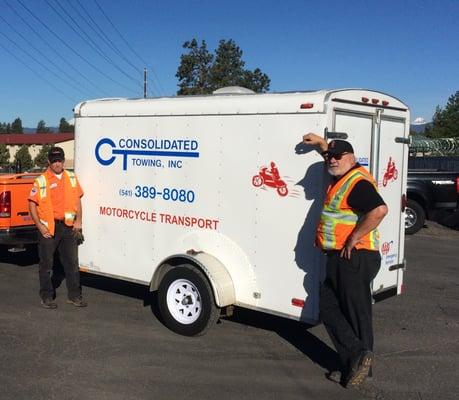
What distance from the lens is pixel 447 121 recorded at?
70.9 meters

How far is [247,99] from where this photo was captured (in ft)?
18.0

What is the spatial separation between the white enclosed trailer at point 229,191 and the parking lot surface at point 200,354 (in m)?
0.42

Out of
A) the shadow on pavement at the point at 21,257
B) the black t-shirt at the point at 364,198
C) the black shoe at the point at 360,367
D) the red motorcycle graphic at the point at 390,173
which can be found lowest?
the shadow on pavement at the point at 21,257

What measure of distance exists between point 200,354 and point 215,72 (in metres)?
47.8

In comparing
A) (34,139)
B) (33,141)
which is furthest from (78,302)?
(34,139)

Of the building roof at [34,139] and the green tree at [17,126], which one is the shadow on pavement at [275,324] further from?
the green tree at [17,126]

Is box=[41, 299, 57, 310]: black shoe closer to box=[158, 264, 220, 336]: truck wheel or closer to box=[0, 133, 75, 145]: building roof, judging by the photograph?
box=[158, 264, 220, 336]: truck wheel

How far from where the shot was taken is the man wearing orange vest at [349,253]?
14.8 feet

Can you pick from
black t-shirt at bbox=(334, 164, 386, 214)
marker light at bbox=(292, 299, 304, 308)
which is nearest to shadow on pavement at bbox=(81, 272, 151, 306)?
marker light at bbox=(292, 299, 304, 308)

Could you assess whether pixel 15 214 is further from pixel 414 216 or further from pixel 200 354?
→ pixel 414 216

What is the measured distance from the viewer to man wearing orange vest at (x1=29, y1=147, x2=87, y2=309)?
650 cm

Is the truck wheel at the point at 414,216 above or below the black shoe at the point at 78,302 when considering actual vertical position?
above

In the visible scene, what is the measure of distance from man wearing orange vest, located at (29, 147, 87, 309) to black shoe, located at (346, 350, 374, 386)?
3.49 metres

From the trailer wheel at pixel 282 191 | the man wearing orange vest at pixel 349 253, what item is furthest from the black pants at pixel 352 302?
the trailer wheel at pixel 282 191
